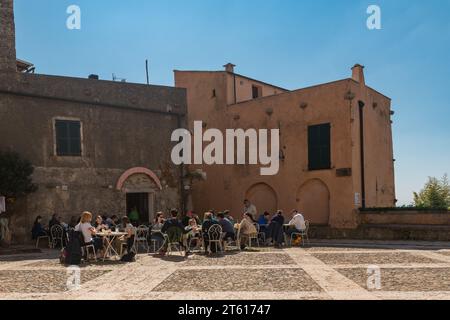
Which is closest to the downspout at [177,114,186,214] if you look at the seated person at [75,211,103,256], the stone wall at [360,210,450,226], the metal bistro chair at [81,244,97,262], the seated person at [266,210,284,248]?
the seated person at [266,210,284,248]

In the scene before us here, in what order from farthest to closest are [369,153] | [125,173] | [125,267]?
[369,153] < [125,173] < [125,267]

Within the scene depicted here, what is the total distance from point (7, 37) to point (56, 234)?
283 inches

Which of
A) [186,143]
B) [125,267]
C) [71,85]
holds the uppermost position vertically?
[71,85]

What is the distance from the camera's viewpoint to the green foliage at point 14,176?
1381 cm

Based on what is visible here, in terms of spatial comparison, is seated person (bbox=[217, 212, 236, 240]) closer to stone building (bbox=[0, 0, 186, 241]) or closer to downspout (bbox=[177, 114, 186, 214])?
stone building (bbox=[0, 0, 186, 241])

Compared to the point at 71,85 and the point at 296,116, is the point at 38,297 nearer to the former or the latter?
the point at 71,85

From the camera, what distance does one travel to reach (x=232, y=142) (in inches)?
839

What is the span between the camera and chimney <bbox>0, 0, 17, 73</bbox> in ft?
50.6

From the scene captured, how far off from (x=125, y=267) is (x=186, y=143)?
32.8 ft

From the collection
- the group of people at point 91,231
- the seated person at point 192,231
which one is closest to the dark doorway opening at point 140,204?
the group of people at point 91,231

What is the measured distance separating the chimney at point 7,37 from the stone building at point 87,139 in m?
0.03

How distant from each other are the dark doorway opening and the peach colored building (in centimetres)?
453

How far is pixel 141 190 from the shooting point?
17.7 m
